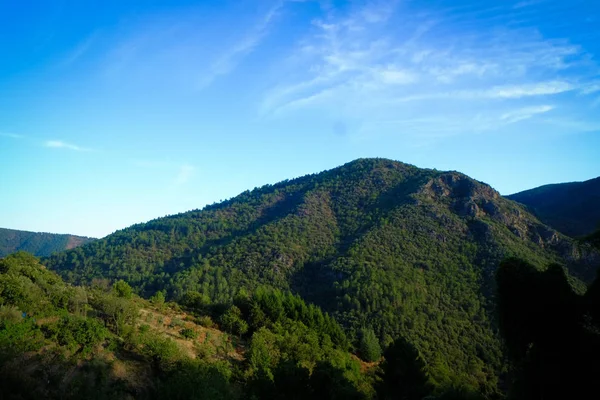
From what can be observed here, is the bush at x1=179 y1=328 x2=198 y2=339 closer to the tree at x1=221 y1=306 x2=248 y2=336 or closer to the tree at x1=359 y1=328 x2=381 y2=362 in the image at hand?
the tree at x1=221 y1=306 x2=248 y2=336

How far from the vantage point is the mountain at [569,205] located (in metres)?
128

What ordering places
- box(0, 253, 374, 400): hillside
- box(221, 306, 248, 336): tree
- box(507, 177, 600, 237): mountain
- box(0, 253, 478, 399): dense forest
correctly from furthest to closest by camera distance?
box(507, 177, 600, 237): mountain, box(221, 306, 248, 336): tree, box(0, 253, 478, 399): dense forest, box(0, 253, 374, 400): hillside

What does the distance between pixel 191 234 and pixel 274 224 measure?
4450cm

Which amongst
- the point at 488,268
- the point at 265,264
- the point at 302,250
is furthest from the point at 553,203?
the point at 265,264

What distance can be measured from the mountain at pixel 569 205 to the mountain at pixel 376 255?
17.9 metres

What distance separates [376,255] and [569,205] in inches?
4081

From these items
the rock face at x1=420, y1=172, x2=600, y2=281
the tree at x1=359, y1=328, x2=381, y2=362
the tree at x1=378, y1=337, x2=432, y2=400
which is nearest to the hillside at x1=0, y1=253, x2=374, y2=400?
the tree at x1=378, y1=337, x2=432, y2=400

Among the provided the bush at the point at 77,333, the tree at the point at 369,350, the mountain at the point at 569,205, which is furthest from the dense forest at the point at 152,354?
the mountain at the point at 569,205

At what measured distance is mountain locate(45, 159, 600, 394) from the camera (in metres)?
78.2

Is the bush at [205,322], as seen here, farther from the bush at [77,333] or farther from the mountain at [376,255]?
the bush at [77,333]

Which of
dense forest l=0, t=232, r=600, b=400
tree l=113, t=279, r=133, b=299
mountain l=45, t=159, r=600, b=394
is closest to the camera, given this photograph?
dense forest l=0, t=232, r=600, b=400

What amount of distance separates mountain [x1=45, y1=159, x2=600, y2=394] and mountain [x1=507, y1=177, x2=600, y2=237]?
17894 mm

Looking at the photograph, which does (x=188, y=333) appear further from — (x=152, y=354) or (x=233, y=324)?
(x=152, y=354)

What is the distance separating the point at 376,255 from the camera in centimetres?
10425
